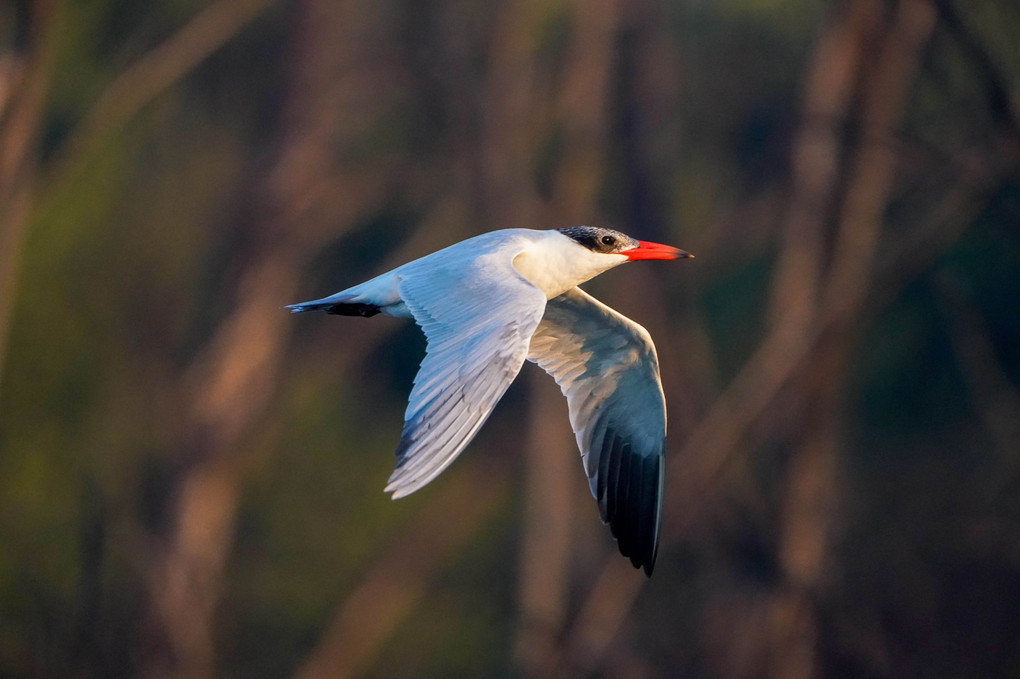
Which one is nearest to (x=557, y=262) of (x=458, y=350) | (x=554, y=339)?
(x=554, y=339)

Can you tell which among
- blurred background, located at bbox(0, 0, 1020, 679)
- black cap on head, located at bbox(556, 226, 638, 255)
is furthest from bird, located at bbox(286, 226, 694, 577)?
blurred background, located at bbox(0, 0, 1020, 679)

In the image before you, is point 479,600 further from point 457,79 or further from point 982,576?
point 457,79

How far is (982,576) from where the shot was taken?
1349cm

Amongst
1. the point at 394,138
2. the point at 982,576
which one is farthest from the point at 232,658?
the point at 982,576

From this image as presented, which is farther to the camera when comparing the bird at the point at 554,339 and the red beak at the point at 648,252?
the red beak at the point at 648,252

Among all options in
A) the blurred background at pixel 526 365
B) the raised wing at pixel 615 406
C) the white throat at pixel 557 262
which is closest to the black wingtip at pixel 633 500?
the raised wing at pixel 615 406

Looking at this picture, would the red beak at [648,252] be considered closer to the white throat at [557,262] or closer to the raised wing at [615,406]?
the white throat at [557,262]

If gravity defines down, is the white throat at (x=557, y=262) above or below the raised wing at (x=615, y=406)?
above

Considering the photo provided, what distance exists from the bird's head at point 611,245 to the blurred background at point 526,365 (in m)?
2.50

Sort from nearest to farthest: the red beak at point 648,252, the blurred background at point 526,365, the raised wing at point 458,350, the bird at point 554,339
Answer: the raised wing at point 458,350 → the bird at point 554,339 → the red beak at point 648,252 → the blurred background at point 526,365

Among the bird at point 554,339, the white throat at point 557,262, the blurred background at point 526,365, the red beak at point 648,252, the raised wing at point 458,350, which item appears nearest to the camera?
the raised wing at point 458,350

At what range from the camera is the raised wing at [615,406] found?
489cm

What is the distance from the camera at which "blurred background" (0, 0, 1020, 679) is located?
8.70 metres

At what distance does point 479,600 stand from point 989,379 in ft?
29.0
